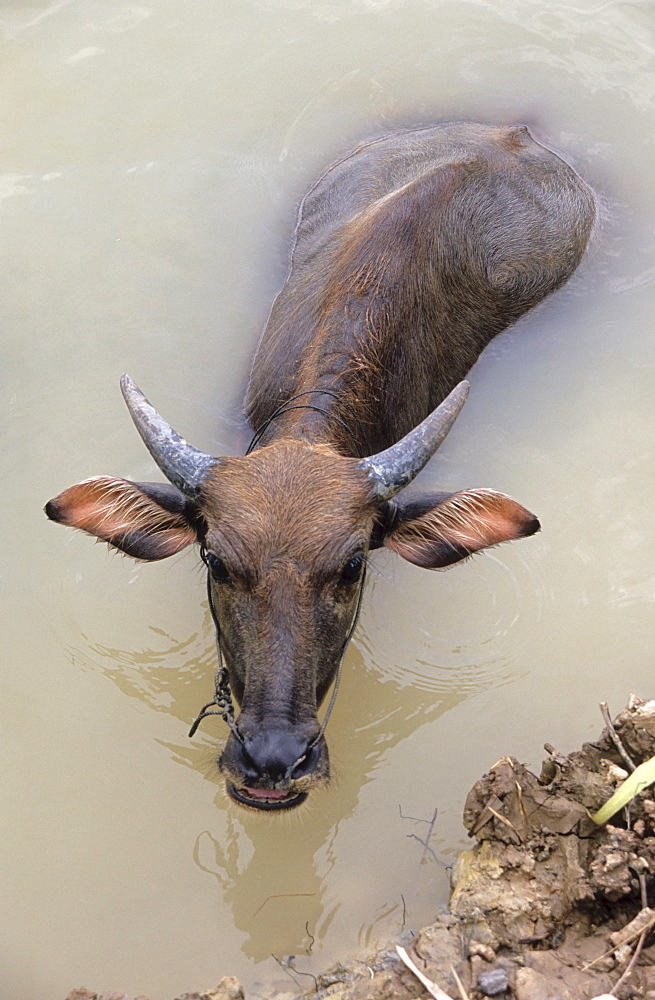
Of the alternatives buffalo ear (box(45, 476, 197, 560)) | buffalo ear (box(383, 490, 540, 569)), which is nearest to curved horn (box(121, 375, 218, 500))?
buffalo ear (box(45, 476, 197, 560))

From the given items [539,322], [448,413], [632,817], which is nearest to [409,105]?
[539,322]

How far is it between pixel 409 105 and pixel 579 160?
1607 mm

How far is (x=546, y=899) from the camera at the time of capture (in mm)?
3637

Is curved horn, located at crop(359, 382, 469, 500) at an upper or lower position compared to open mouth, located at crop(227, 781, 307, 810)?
upper

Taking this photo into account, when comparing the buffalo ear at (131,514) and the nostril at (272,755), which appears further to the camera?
the buffalo ear at (131,514)

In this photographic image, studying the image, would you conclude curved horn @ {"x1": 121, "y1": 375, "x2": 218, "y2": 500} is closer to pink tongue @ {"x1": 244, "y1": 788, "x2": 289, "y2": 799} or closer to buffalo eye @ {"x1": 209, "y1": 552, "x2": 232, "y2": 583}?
buffalo eye @ {"x1": 209, "y1": 552, "x2": 232, "y2": 583}

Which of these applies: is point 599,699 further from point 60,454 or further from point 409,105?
point 409,105

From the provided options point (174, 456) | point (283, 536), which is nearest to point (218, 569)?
point (283, 536)

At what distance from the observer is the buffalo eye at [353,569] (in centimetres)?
379

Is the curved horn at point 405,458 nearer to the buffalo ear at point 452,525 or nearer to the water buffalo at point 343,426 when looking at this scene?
the water buffalo at point 343,426

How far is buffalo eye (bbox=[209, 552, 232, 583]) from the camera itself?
376 cm

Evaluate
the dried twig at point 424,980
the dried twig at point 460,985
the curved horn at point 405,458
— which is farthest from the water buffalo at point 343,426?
the dried twig at point 460,985

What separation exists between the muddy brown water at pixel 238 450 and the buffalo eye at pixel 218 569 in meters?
1.07

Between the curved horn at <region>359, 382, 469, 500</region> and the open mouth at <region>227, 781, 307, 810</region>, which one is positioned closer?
the open mouth at <region>227, 781, 307, 810</region>
